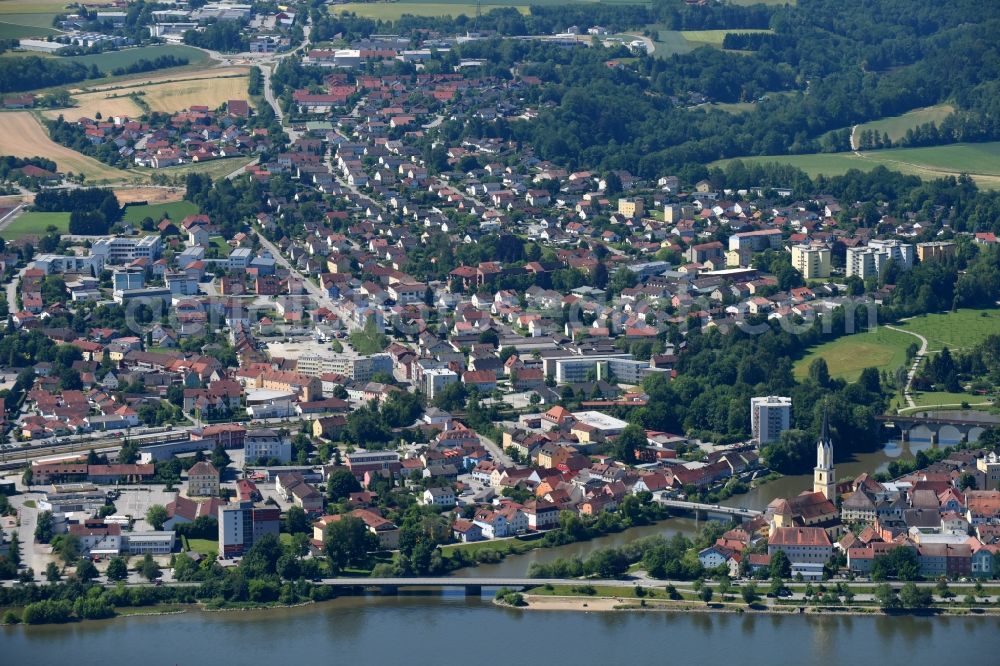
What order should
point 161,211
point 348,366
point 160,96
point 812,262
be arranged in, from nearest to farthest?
point 348,366
point 812,262
point 161,211
point 160,96

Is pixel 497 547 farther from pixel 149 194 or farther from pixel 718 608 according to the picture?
pixel 149 194

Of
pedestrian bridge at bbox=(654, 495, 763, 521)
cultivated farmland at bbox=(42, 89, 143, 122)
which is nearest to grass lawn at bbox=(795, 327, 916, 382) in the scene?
pedestrian bridge at bbox=(654, 495, 763, 521)

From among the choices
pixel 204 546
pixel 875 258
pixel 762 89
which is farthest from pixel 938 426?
pixel 762 89

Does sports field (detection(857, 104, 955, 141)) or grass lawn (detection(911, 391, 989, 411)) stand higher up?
sports field (detection(857, 104, 955, 141))

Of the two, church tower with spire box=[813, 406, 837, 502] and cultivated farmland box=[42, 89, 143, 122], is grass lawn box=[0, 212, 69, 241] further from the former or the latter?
church tower with spire box=[813, 406, 837, 502]

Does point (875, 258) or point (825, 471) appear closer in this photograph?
point (825, 471)

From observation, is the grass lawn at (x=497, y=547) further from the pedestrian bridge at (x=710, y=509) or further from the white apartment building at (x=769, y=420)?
the white apartment building at (x=769, y=420)

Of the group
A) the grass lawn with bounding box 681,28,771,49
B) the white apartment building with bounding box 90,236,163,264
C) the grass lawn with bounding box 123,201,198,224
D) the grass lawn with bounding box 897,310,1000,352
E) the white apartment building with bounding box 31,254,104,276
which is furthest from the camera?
the grass lawn with bounding box 681,28,771,49
